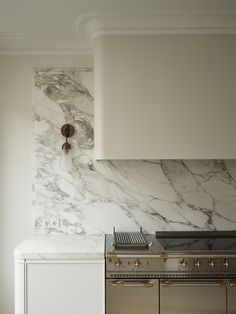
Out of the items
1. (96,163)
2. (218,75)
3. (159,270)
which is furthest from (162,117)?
(159,270)

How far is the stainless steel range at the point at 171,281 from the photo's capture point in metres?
1.83

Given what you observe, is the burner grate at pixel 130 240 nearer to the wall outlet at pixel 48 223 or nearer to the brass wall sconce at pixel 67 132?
the wall outlet at pixel 48 223

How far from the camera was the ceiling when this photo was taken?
1832 mm

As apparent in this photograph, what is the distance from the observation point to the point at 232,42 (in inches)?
82.7

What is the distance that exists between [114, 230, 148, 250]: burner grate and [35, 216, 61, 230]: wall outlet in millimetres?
514

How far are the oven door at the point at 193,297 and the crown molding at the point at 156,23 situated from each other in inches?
67.9

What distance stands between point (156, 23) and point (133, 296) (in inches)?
73.0

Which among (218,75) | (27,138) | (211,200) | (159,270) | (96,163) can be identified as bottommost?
(159,270)

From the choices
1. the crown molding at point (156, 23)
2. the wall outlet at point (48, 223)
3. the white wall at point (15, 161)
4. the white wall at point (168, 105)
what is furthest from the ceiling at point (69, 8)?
the wall outlet at point (48, 223)

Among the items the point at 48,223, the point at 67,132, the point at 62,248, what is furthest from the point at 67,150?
the point at 62,248

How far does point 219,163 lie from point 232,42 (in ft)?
3.10

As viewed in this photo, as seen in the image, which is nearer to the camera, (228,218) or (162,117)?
(162,117)

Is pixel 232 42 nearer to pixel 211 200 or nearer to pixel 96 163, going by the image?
pixel 211 200

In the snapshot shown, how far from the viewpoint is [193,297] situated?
183 centimetres
